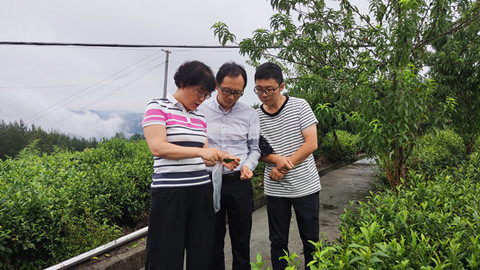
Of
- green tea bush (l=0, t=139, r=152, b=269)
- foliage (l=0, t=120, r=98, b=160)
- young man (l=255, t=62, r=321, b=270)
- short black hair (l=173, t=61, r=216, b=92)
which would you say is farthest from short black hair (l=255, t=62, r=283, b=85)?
foliage (l=0, t=120, r=98, b=160)

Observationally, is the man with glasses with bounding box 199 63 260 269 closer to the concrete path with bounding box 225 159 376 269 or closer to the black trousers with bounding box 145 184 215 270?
the black trousers with bounding box 145 184 215 270

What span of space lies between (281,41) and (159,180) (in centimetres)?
363

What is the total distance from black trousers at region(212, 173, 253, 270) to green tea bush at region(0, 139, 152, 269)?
1522 millimetres

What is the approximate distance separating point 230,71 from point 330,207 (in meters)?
4.02

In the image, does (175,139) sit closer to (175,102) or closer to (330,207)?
(175,102)

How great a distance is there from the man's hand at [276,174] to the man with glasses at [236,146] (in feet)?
0.49

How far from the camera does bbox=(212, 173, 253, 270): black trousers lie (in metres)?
2.10

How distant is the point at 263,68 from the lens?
6.61 ft

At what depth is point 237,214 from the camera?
7.05ft

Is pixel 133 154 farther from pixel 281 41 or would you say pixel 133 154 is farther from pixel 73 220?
pixel 281 41

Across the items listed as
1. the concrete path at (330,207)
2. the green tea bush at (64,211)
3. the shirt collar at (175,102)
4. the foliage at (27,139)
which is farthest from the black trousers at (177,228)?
the foliage at (27,139)

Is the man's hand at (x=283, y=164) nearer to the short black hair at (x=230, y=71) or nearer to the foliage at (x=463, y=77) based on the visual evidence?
the short black hair at (x=230, y=71)

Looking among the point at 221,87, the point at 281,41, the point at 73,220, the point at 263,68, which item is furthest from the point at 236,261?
the point at 281,41

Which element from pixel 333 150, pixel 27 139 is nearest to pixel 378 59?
pixel 333 150
